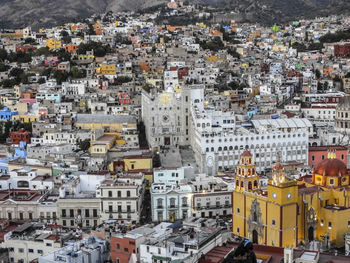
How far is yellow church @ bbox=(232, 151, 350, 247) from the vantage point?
42.1 meters

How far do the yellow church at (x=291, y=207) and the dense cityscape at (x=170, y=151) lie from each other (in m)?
0.10

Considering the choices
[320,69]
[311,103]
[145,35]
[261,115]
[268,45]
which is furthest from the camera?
[268,45]

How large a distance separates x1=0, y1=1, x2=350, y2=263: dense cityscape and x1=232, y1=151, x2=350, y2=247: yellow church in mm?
105

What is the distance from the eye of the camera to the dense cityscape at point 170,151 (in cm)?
3909

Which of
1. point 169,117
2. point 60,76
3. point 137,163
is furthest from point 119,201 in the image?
point 60,76

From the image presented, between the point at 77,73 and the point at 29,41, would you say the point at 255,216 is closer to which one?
the point at 77,73

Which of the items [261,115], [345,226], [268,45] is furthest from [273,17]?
[345,226]

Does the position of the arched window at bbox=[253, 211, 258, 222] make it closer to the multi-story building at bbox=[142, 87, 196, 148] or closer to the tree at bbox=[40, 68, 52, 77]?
the multi-story building at bbox=[142, 87, 196, 148]

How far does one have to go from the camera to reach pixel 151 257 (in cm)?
3566

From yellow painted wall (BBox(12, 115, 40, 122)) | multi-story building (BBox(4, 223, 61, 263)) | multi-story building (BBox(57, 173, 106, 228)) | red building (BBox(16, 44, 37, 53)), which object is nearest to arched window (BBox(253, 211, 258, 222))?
multi-story building (BBox(57, 173, 106, 228))

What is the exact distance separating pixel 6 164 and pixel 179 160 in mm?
17354

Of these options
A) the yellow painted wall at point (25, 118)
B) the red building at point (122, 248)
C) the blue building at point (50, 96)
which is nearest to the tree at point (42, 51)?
the blue building at point (50, 96)

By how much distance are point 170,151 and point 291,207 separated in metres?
24.1

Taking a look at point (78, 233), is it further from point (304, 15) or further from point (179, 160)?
point (304, 15)
